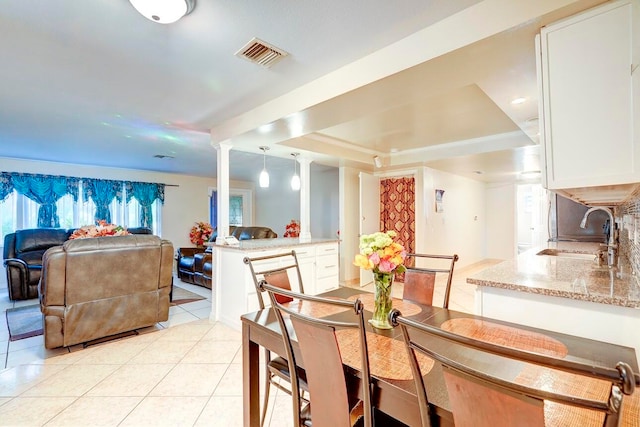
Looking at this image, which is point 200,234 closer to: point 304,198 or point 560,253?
point 304,198

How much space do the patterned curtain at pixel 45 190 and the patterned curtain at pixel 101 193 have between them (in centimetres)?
24

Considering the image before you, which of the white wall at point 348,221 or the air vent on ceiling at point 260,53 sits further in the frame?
the white wall at point 348,221

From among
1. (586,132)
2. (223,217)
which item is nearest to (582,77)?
(586,132)

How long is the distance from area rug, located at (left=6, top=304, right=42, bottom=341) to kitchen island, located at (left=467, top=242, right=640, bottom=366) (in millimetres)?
4226

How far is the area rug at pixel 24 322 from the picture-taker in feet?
10.0

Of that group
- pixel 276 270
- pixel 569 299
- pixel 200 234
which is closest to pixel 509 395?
pixel 569 299

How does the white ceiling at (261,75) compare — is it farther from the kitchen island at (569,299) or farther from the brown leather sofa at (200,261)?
the brown leather sofa at (200,261)

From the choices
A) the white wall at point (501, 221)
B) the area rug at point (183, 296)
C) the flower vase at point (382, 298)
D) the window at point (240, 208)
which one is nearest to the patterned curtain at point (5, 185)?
the area rug at point (183, 296)

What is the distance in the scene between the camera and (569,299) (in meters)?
1.37

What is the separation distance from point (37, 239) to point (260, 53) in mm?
5288

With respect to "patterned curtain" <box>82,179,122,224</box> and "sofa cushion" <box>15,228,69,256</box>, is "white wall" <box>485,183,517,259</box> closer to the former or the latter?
"patterned curtain" <box>82,179,122,224</box>

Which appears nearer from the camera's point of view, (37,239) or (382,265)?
(382,265)

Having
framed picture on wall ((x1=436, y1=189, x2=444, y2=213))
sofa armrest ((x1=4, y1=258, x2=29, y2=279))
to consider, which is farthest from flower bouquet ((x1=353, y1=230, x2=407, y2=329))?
sofa armrest ((x1=4, y1=258, x2=29, y2=279))

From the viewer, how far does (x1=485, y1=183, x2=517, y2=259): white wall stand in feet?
23.8
